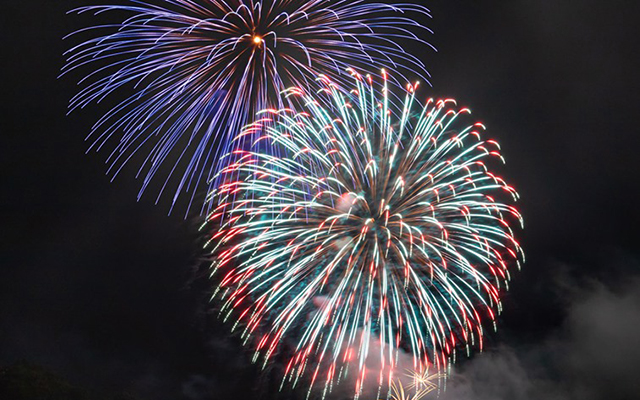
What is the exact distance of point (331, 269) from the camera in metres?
23.6

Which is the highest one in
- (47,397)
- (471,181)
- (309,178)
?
(471,181)

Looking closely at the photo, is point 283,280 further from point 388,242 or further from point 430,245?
point 430,245

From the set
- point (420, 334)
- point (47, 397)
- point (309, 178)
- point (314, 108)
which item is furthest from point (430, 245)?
point (47, 397)

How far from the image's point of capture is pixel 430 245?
77.3 ft

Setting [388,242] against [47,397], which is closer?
[388,242]

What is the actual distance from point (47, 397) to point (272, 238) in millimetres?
52871

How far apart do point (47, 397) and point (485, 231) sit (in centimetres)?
5812

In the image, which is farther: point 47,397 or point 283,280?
point 47,397

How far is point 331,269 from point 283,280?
208 centimetres

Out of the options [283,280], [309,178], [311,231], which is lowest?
[283,280]

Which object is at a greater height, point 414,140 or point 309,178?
point 414,140

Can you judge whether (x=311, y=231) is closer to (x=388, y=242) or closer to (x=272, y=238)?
(x=272, y=238)

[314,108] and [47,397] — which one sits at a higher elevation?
[314,108]

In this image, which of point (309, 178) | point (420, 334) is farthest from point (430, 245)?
point (309, 178)
